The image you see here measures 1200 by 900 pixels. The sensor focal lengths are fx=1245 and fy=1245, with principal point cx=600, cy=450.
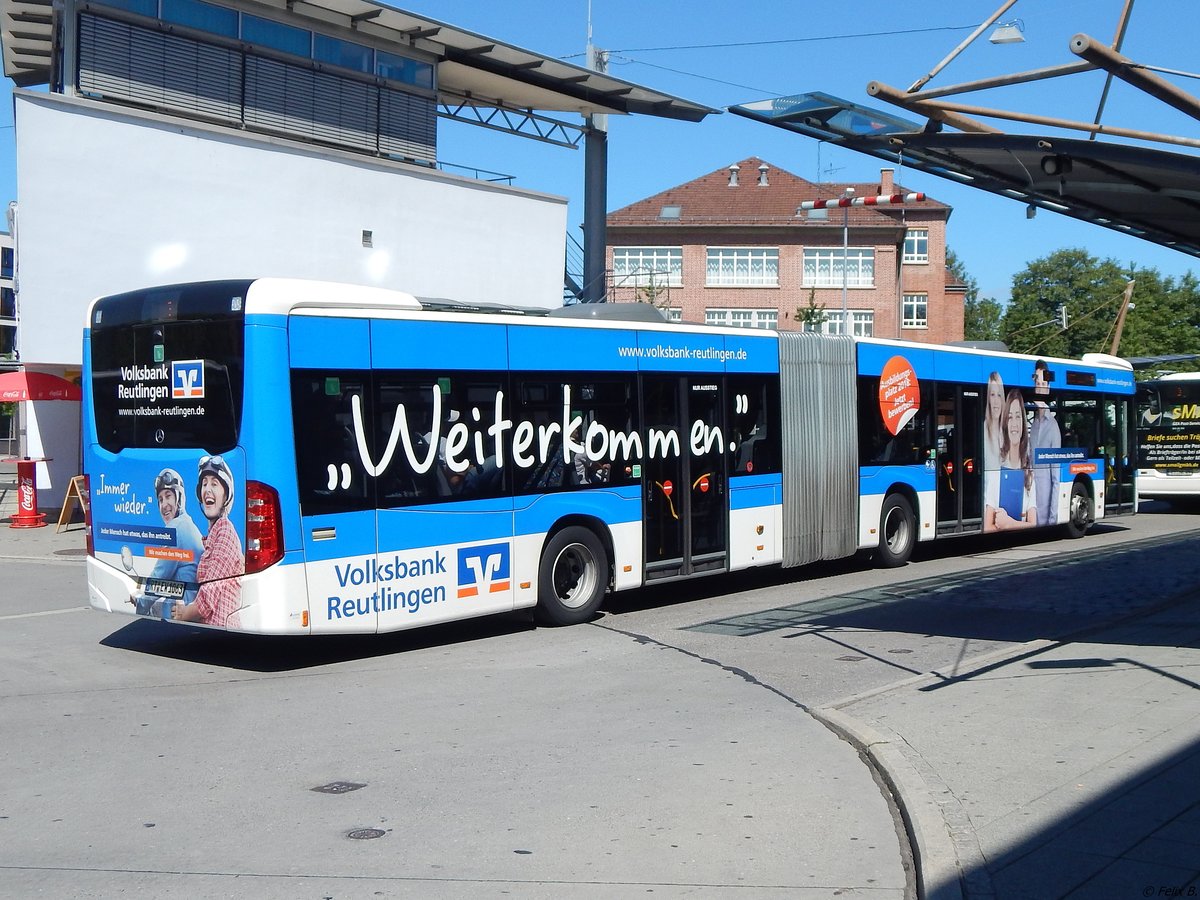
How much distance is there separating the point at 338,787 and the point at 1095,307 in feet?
308

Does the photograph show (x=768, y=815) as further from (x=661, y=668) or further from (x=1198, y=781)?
(x=661, y=668)

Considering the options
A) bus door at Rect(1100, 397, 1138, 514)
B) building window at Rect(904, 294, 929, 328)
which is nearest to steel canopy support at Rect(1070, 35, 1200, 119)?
bus door at Rect(1100, 397, 1138, 514)

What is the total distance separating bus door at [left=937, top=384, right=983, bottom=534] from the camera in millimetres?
18516

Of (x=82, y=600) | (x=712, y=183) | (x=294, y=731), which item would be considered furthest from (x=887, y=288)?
(x=294, y=731)

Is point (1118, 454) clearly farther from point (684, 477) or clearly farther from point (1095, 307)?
point (1095, 307)

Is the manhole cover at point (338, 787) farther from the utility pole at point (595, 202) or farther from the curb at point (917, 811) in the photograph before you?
the utility pole at point (595, 202)

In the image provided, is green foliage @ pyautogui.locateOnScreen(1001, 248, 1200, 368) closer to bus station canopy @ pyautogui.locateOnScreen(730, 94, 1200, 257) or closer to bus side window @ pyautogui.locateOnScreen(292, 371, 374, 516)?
bus station canopy @ pyautogui.locateOnScreen(730, 94, 1200, 257)

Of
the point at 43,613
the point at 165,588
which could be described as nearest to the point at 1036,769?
the point at 165,588

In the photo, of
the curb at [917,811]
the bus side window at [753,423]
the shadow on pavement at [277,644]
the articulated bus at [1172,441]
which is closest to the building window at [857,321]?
the articulated bus at [1172,441]

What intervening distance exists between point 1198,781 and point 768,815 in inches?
87.3

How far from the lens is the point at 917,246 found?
7831 cm

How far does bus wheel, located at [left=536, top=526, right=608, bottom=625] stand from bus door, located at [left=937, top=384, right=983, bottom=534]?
25.2 ft

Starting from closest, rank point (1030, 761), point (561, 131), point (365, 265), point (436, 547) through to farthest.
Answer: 1. point (1030, 761)
2. point (436, 547)
3. point (365, 265)
4. point (561, 131)

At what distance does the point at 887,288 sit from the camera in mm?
72875
